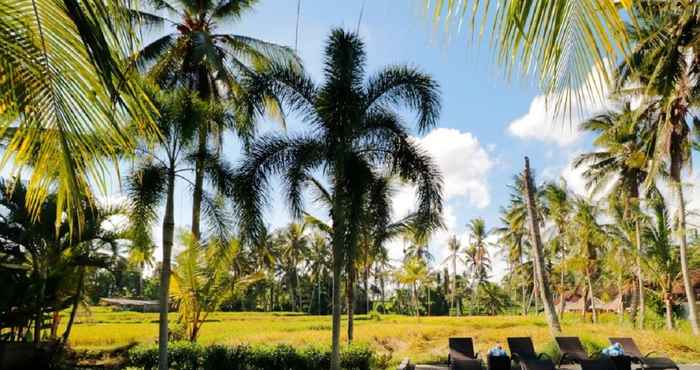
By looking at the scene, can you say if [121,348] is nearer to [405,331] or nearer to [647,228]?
[405,331]

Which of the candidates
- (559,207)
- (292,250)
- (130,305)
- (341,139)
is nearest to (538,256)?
(341,139)

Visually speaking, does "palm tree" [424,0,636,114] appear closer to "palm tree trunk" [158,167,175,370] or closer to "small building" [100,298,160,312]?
"palm tree trunk" [158,167,175,370]

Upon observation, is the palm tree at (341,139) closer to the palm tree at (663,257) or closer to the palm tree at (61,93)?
the palm tree at (61,93)

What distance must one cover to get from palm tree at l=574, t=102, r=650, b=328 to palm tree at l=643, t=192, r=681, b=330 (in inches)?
37.8

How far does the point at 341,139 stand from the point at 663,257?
17.5m

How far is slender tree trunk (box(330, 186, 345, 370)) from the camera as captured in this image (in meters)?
9.62

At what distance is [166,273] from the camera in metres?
11.1

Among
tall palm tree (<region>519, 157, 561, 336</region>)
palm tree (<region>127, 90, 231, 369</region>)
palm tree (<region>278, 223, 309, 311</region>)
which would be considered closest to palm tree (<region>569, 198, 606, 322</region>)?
tall palm tree (<region>519, 157, 561, 336</region>)

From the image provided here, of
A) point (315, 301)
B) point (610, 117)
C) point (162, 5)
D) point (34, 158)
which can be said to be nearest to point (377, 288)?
point (315, 301)

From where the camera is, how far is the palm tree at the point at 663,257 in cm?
2052

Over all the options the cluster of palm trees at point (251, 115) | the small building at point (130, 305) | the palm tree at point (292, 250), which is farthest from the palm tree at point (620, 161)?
the small building at point (130, 305)

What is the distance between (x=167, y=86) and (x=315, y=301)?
144ft

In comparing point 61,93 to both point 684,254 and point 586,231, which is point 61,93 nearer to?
point 684,254

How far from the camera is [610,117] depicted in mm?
24500
